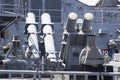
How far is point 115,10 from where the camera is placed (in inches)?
1115

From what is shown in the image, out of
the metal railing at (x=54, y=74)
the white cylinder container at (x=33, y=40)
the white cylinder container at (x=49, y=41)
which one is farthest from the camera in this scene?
the white cylinder container at (x=49, y=41)

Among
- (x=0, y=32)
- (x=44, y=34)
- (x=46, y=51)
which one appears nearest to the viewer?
(x=0, y=32)

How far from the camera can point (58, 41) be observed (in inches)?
992

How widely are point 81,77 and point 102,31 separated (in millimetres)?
17291

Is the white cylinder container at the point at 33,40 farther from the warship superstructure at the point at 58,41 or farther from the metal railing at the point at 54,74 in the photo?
the metal railing at the point at 54,74

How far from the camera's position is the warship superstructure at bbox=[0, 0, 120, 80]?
33.7 feet

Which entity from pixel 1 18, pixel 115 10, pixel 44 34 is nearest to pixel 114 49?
pixel 115 10

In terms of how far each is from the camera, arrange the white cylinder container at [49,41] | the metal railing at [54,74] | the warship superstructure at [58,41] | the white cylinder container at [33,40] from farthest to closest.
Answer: the white cylinder container at [49,41]
the white cylinder container at [33,40]
the warship superstructure at [58,41]
the metal railing at [54,74]

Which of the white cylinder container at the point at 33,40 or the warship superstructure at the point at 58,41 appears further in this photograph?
the white cylinder container at the point at 33,40

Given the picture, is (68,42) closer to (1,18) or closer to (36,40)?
(1,18)

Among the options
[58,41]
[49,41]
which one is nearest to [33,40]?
[49,41]

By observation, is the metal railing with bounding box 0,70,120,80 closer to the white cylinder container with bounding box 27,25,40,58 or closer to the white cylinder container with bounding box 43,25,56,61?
the white cylinder container with bounding box 27,25,40,58

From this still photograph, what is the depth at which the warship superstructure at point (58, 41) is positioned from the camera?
1028 cm

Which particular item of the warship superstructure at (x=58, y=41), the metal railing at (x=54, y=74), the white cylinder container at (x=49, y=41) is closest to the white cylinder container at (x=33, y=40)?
the warship superstructure at (x=58, y=41)
